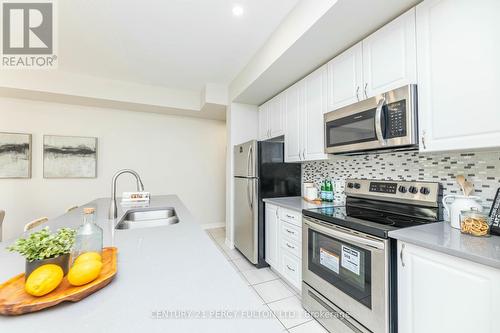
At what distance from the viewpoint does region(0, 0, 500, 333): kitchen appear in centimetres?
79

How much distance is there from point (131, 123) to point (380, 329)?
435cm

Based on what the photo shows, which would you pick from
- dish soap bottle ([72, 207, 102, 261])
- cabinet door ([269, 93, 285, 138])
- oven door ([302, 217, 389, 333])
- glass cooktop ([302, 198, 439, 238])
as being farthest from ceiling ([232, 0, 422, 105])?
dish soap bottle ([72, 207, 102, 261])

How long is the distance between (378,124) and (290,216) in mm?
1159

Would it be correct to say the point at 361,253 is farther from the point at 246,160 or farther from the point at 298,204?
the point at 246,160

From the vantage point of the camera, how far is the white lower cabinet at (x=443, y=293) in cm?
90

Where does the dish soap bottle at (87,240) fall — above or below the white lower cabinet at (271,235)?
above

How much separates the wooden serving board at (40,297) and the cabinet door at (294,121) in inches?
86.6

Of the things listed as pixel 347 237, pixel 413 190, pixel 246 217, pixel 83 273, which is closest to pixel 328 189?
pixel 413 190

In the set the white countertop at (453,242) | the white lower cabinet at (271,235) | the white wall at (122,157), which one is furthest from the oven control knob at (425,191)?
the white wall at (122,157)

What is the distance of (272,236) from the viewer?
2.52m

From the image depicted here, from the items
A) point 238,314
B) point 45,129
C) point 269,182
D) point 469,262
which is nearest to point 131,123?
point 45,129

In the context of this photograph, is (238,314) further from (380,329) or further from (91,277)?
(380,329)

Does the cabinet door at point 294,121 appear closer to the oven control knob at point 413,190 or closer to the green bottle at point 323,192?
the green bottle at point 323,192

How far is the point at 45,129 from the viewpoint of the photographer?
11.0 feet
